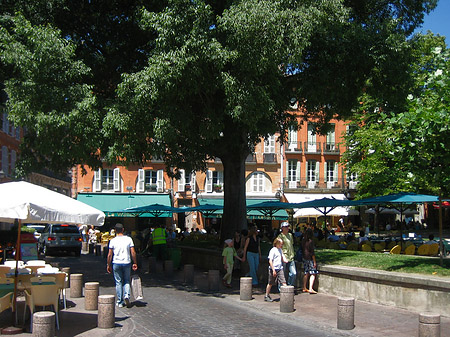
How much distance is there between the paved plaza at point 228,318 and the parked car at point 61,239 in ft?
40.7

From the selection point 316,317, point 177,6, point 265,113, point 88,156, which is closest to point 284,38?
point 265,113

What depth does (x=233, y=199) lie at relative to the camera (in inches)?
703

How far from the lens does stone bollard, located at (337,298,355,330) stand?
8.55 m

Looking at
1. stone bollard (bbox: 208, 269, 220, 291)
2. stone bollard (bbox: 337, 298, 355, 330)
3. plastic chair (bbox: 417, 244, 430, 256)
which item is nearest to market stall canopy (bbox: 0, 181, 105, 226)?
stone bollard (bbox: 337, 298, 355, 330)

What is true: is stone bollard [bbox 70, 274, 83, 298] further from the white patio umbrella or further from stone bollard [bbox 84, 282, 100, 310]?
the white patio umbrella

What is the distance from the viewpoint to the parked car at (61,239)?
24188 millimetres

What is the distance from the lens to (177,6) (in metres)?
12.9

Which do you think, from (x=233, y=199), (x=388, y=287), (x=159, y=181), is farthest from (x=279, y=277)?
(x=159, y=181)

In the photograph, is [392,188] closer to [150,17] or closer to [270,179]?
[270,179]

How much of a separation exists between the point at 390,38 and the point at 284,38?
3685 millimetres

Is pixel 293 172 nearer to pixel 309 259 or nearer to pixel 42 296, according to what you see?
pixel 309 259

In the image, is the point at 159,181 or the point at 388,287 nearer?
the point at 388,287

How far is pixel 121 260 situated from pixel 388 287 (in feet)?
18.4

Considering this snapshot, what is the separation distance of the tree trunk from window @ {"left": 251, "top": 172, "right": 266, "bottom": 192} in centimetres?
2488
